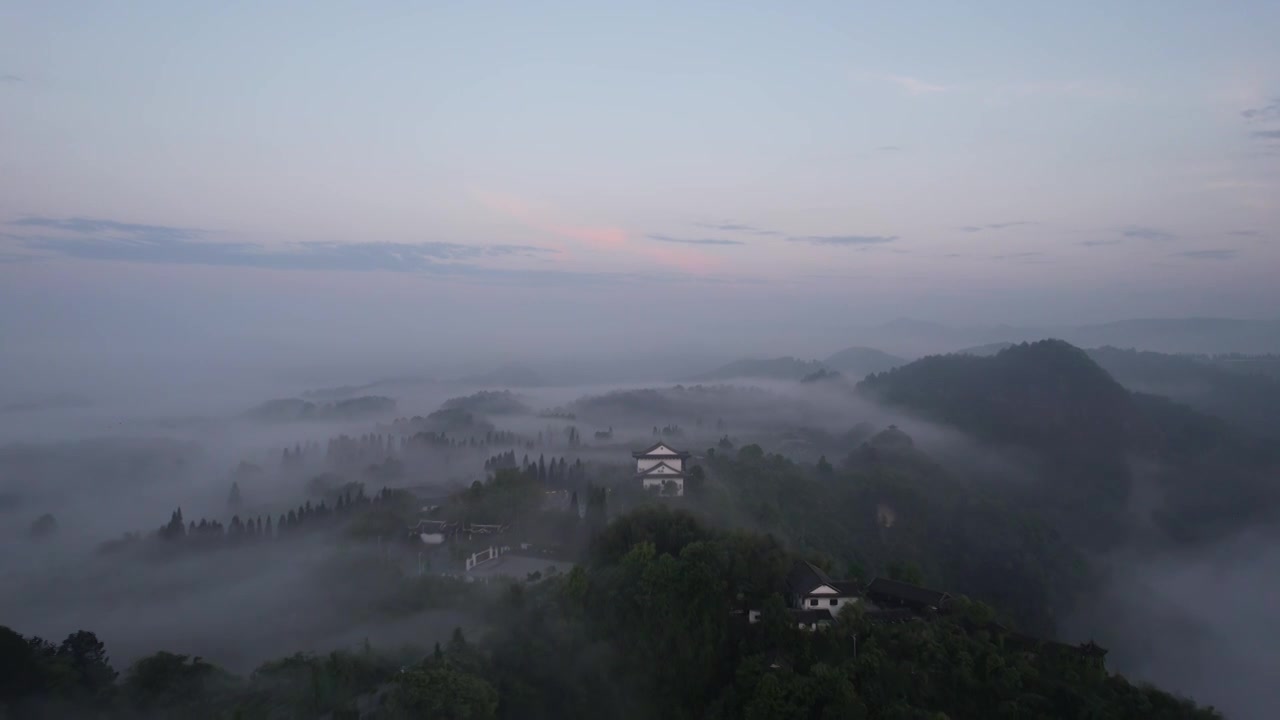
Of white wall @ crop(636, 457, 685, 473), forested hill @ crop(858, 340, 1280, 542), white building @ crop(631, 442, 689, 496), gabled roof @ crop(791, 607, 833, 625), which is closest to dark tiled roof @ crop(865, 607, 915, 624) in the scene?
gabled roof @ crop(791, 607, 833, 625)

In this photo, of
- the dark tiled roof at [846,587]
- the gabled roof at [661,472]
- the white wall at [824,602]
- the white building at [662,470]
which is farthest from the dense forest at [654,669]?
the gabled roof at [661,472]

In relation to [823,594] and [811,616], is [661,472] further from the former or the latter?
[811,616]

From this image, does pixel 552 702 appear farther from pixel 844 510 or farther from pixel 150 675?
pixel 844 510

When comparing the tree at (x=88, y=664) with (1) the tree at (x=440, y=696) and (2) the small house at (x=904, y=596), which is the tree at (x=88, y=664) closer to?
(1) the tree at (x=440, y=696)

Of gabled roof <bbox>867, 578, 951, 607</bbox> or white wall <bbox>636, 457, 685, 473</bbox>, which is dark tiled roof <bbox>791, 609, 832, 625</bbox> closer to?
Result: gabled roof <bbox>867, 578, 951, 607</bbox>

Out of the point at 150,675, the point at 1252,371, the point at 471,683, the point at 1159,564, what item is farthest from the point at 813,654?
the point at 1252,371

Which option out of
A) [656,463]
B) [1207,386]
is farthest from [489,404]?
[1207,386]
